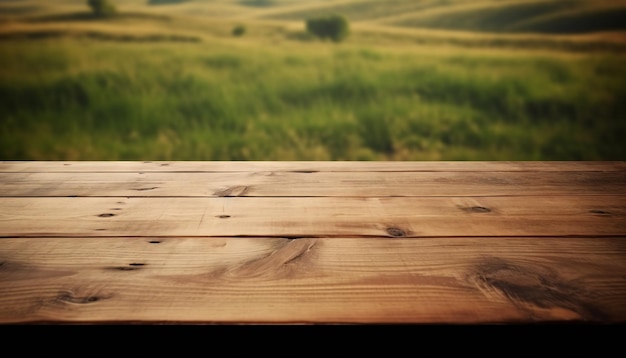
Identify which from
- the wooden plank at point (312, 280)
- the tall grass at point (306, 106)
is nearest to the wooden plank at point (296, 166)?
the wooden plank at point (312, 280)

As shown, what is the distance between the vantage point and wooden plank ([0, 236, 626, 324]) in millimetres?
430

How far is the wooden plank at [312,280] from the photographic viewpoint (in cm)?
43

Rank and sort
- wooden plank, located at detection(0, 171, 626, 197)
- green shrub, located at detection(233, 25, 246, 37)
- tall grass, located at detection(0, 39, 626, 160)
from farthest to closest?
green shrub, located at detection(233, 25, 246, 37) < tall grass, located at detection(0, 39, 626, 160) < wooden plank, located at detection(0, 171, 626, 197)

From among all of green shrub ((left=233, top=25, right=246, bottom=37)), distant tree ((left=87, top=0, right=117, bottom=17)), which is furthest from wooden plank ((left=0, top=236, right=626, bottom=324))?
distant tree ((left=87, top=0, right=117, bottom=17))

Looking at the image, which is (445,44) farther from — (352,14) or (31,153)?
(31,153)

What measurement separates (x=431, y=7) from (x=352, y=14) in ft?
2.45

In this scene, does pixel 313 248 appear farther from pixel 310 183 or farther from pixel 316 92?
pixel 316 92

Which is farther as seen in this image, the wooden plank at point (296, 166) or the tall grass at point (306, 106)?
the tall grass at point (306, 106)

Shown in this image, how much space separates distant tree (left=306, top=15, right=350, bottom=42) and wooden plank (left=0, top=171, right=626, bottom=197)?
2523 mm

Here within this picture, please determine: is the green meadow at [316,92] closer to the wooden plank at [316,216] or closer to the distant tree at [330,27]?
the distant tree at [330,27]

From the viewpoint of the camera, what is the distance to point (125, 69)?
2910mm

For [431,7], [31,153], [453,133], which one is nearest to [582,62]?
[453,133]

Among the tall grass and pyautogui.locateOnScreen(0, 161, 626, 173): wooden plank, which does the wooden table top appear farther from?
the tall grass

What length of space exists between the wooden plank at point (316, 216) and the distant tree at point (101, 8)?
322 centimetres
